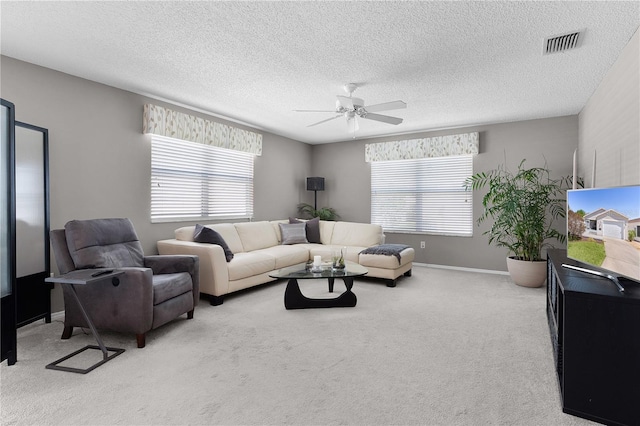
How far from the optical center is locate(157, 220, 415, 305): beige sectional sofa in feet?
12.3

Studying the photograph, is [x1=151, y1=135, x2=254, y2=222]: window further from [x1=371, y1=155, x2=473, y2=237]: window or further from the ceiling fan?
[x1=371, y1=155, x2=473, y2=237]: window

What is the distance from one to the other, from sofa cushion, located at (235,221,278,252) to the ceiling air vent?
4035mm

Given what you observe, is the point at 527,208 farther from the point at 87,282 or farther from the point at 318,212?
the point at 87,282

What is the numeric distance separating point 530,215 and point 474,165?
1390mm

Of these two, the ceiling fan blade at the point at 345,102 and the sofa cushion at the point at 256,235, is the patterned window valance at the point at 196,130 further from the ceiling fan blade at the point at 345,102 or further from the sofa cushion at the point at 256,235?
the ceiling fan blade at the point at 345,102

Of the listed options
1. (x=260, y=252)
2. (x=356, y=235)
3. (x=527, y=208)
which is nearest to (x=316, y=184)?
(x=356, y=235)

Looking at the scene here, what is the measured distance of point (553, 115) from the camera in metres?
4.82

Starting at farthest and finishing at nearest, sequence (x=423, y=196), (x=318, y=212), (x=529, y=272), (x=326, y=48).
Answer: (x=318, y=212), (x=423, y=196), (x=529, y=272), (x=326, y=48)

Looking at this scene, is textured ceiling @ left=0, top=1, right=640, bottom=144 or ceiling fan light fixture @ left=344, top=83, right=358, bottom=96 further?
ceiling fan light fixture @ left=344, top=83, right=358, bottom=96

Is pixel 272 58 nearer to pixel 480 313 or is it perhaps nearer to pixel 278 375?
pixel 278 375

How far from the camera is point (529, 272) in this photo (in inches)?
173

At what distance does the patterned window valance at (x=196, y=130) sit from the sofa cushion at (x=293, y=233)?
4.46 feet

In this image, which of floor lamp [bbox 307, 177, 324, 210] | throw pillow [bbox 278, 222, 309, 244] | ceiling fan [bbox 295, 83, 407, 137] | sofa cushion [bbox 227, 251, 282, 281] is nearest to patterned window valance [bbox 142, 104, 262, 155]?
floor lamp [bbox 307, 177, 324, 210]

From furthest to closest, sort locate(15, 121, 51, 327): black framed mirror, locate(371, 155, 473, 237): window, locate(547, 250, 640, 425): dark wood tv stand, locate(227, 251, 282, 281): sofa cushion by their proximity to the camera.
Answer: locate(371, 155, 473, 237): window
locate(227, 251, 282, 281): sofa cushion
locate(15, 121, 51, 327): black framed mirror
locate(547, 250, 640, 425): dark wood tv stand
